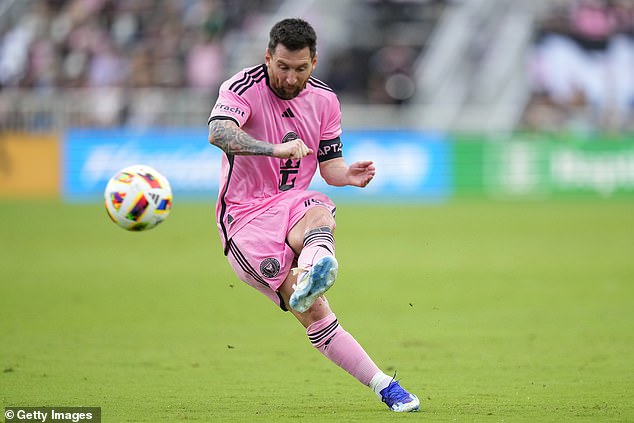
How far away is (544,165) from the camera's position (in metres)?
27.0

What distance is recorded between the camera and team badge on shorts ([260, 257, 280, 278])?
7.33m

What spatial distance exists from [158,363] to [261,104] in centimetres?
312

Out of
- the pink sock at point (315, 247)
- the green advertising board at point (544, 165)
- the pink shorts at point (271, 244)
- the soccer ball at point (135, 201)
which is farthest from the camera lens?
the green advertising board at point (544, 165)

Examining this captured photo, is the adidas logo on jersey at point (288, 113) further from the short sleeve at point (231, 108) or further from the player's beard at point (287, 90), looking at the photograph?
the short sleeve at point (231, 108)

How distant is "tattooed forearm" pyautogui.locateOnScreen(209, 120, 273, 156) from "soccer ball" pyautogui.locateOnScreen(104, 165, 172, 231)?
1.05 meters

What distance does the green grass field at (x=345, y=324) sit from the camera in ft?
25.7

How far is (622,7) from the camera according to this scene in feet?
104

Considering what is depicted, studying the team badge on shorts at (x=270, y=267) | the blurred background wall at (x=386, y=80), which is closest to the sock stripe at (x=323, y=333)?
the team badge on shorts at (x=270, y=267)

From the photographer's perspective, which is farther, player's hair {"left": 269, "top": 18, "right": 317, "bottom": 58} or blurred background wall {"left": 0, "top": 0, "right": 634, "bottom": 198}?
blurred background wall {"left": 0, "top": 0, "right": 634, "bottom": 198}


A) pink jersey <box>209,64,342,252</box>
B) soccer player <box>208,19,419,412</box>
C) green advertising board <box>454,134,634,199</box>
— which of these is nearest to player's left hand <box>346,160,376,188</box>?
soccer player <box>208,19,419,412</box>

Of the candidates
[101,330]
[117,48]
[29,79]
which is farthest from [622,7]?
[101,330]

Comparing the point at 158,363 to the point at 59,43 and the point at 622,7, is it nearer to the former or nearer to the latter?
the point at 59,43

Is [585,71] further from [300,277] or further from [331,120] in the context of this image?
[300,277]

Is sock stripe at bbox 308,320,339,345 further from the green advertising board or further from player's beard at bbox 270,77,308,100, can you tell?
the green advertising board
